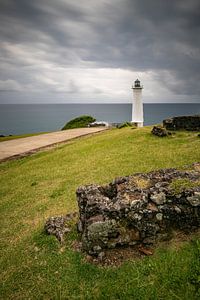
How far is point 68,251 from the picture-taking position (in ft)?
26.4

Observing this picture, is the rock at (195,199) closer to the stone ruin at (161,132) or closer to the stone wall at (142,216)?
the stone wall at (142,216)

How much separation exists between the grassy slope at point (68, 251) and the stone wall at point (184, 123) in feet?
17.9

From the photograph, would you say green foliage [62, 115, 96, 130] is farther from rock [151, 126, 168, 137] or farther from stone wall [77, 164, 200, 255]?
stone wall [77, 164, 200, 255]

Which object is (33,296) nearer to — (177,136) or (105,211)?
(105,211)

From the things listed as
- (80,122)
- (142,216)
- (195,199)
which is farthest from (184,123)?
(80,122)

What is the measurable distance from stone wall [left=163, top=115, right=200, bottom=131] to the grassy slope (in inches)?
214

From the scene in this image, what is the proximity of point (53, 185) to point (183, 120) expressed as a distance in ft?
53.7

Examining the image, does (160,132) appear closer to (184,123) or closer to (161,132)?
(161,132)

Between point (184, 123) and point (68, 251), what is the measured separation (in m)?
21.4

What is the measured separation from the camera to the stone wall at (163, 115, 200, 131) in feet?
84.1

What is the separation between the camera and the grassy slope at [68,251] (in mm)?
6383

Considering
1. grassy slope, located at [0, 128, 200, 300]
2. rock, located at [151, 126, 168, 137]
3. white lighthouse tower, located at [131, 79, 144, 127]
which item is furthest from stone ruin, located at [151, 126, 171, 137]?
white lighthouse tower, located at [131, 79, 144, 127]

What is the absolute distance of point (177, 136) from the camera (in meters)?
24.0

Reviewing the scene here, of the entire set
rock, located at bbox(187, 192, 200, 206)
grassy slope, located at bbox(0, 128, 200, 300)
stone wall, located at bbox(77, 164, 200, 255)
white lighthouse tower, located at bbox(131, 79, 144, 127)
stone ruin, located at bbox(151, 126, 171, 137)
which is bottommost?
grassy slope, located at bbox(0, 128, 200, 300)
